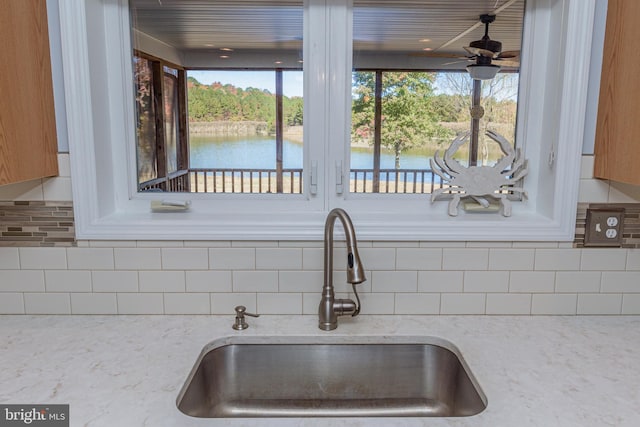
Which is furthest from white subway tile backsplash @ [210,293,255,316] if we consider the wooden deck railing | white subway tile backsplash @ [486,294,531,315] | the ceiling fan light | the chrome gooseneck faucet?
the ceiling fan light

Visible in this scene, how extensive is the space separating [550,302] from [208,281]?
1.05m

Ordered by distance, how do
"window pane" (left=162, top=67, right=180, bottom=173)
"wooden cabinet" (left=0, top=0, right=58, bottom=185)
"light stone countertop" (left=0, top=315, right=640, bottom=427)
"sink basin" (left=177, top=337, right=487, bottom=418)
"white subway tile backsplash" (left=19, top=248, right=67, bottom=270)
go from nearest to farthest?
"light stone countertop" (left=0, top=315, right=640, bottom=427)
"wooden cabinet" (left=0, top=0, right=58, bottom=185)
"sink basin" (left=177, top=337, right=487, bottom=418)
"white subway tile backsplash" (left=19, top=248, right=67, bottom=270)
"window pane" (left=162, top=67, right=180, bottom=173)

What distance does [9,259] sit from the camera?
4.52ft

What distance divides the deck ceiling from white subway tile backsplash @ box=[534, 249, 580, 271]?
2.15 ft

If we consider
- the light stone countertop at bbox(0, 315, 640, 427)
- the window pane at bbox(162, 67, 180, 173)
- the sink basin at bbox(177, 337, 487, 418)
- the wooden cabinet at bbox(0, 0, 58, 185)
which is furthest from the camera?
the window pane at bbox(162, 67, 180, 173)

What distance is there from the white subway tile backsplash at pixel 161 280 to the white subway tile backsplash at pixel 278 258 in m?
0.24

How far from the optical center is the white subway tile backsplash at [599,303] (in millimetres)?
1414

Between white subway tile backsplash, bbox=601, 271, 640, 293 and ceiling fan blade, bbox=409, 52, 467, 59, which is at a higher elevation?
ceiling fan blade, bbox=409, 52, 467, 59

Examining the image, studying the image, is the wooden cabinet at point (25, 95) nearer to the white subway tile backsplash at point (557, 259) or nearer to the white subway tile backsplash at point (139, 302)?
the white subway tile backsplash at point (139, 302)

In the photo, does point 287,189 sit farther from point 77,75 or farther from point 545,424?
point 545,424

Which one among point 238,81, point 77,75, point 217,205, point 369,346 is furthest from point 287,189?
point 77,75

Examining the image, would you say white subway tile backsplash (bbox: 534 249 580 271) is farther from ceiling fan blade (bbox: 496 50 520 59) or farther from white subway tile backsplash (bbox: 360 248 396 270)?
ceiling fan blade (bbox: 496 50 520 59)

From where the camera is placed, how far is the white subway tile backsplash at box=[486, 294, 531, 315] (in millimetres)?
1409

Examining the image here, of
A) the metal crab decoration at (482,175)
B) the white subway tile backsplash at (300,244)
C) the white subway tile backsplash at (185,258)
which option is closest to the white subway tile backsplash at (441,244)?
the metal crab decoration at (482,175)
